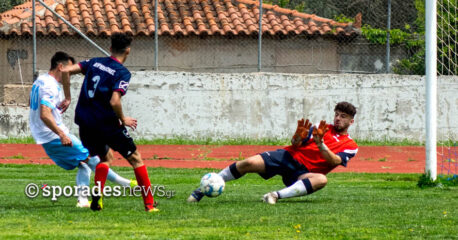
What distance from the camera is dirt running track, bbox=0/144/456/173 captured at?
1658 cm

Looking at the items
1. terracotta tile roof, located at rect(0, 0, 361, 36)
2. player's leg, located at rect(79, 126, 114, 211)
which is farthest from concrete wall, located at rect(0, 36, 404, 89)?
player's leg, located at rect(79, 126, 114, 211)

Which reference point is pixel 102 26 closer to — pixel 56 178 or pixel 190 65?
pixel 190 65

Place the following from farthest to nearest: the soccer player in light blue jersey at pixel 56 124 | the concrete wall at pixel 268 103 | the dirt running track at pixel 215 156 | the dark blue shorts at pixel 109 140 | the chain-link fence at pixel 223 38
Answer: the chain-link fence at pixel 223 38 → the concrete wall at pixel 268 103 → the dirt running track at pixel 215 156 → the soccer player in light blue jersey at pixel 56 124 → the dark blue shorts at pixel 109 140

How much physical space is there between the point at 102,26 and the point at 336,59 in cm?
641

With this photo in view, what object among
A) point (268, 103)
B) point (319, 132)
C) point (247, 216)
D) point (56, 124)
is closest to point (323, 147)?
point (319, 132)

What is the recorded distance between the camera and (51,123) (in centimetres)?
893

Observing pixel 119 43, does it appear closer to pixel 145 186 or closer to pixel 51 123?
pixel 51 123

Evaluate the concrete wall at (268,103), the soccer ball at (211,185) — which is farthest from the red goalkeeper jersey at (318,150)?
the concrete wall at (268,103)

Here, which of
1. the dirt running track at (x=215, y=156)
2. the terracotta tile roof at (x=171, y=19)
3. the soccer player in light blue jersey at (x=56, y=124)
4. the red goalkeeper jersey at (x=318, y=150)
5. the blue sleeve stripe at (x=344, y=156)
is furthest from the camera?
the terracotta tile roof at (x=171, y=19)

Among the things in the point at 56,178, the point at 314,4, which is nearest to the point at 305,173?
the point at 56,178

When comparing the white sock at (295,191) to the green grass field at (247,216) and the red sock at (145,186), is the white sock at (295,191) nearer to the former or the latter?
the green grass field at (247,216)

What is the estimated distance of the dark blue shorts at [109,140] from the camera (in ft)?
27.1

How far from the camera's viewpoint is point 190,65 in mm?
22562

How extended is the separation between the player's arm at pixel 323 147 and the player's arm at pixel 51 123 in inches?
101
